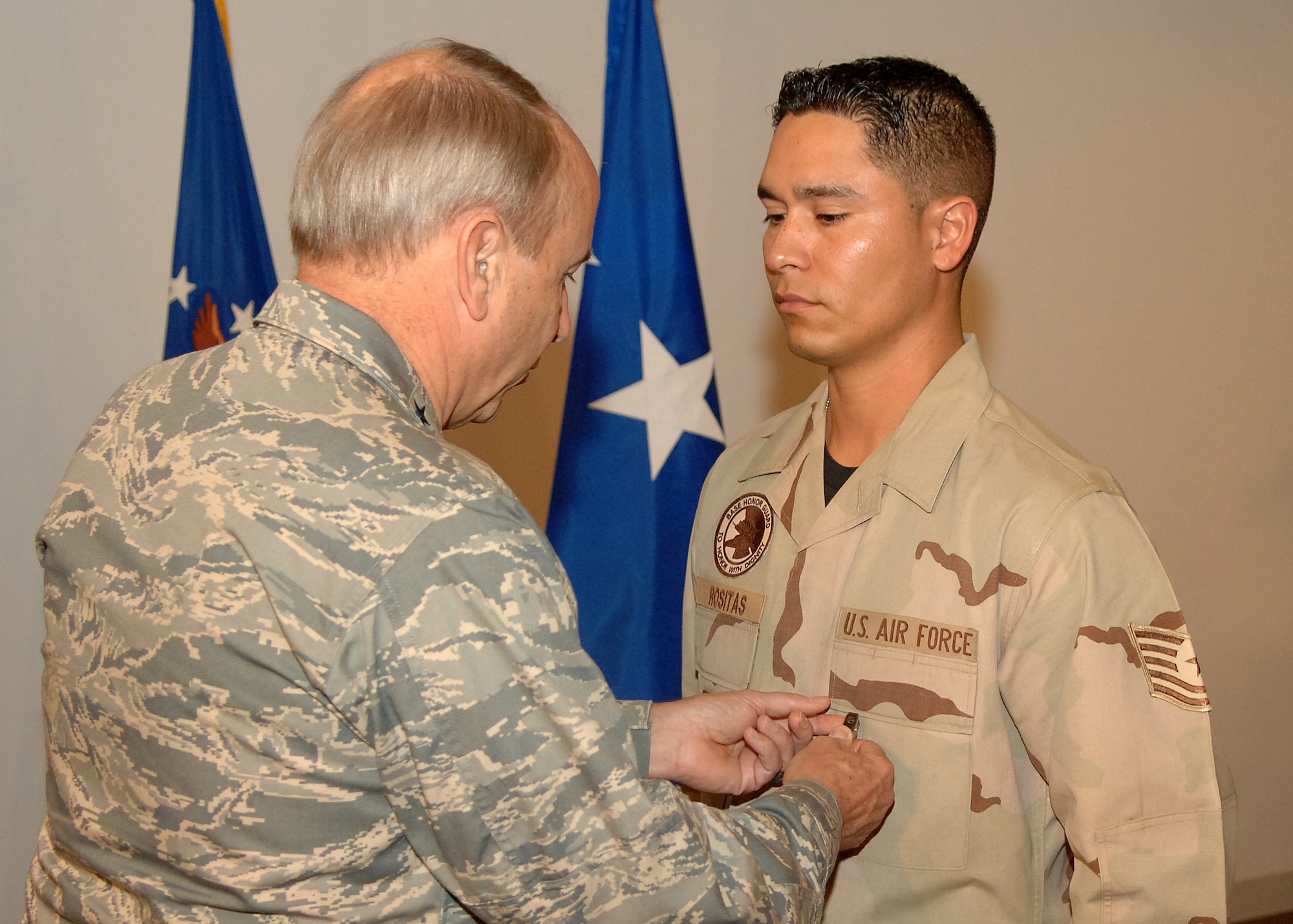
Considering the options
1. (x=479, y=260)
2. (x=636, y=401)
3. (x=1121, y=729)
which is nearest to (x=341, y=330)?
(x=479, y=260)

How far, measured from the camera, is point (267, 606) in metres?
0.87


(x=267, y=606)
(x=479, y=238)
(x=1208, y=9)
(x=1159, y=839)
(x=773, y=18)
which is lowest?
(x=1159, y=839)

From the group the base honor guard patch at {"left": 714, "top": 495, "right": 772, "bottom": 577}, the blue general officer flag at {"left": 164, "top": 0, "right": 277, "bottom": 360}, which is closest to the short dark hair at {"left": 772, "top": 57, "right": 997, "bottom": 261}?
the base honor guard patch at {"left": 714, "top": 495, "right": 772, "bottom": 577}

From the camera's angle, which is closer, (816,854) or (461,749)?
(461,749)

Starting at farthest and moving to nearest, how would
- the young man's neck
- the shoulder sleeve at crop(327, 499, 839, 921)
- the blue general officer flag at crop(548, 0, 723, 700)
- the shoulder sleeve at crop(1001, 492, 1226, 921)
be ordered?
the blue general officer flag at crop(548, 0, 723, 700)
the young man's neck
the shoulder sleeve at crop(1001, 492, 1226, 921)
the shoulder sleeve at crop(327, 499, 839, 921)

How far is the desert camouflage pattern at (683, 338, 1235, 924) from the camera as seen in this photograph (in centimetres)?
127

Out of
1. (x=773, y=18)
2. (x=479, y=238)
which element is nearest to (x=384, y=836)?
(x=479, y=238)

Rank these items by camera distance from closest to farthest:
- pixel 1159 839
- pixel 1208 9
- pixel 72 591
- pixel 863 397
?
pixel 72 591 → pixel 1159 839 → pixel 863 397 → pixel 1208 9

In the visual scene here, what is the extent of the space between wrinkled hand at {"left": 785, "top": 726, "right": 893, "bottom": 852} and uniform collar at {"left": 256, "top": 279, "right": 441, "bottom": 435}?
2.20ft

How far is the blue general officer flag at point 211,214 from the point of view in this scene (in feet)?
7.47

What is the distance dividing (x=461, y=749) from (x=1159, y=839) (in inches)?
36.2

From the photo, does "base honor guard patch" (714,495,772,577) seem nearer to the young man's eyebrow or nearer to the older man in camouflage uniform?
the young man's eyebrow

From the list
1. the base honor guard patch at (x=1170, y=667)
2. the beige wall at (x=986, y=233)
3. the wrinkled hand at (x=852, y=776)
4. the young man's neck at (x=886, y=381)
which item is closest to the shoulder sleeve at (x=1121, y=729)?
the base honor guard patch at (x=1170, y=667)

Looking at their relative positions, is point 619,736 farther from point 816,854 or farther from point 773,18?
point 773,18
